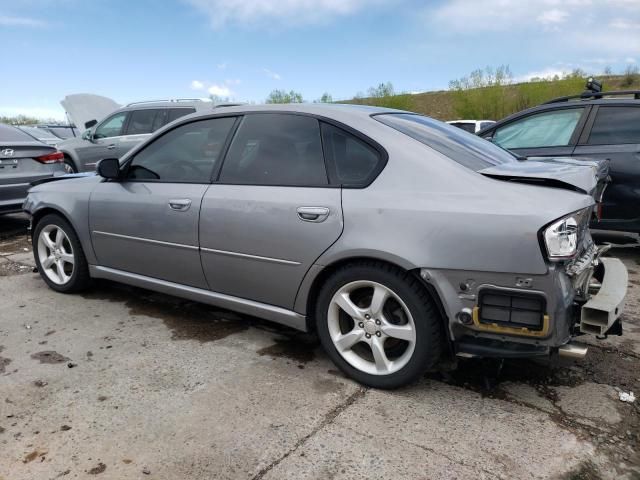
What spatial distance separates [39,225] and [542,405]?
4115mm

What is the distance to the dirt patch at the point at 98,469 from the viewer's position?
218 centimetres

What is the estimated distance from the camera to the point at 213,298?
11.3 feet

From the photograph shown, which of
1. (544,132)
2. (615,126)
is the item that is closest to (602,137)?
(615,126)

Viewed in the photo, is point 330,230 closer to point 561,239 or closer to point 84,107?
point 561,239

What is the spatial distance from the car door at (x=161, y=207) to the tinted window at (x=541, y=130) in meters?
3.64

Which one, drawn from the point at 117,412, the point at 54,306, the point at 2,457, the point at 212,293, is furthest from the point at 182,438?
the point at 54,306

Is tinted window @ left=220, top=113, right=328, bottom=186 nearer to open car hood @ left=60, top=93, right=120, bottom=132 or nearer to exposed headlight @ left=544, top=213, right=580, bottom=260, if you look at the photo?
exposed headlight @ left=544, top=213, right=580, bottom=260

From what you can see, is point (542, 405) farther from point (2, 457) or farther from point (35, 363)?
point (35, 363)

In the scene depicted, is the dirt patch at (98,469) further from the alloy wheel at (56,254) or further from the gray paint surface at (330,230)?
the alloy wheel at (56,254)

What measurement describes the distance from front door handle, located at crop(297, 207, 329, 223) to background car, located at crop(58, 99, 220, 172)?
6.99 m

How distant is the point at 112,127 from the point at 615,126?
331 inches

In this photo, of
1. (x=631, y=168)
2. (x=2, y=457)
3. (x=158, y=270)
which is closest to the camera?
(x=2, y=457)

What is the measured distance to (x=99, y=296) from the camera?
4.40 m

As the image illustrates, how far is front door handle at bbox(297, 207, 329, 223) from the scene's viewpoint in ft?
9.27
